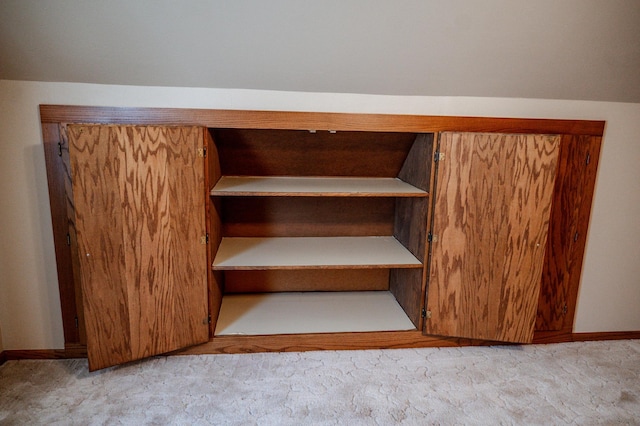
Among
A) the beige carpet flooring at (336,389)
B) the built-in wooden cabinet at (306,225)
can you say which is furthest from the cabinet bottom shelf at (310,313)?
the beige carpet flooring at (336,389)

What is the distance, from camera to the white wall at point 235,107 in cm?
172

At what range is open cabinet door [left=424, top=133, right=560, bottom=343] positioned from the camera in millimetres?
1737

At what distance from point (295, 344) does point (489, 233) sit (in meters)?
1.11

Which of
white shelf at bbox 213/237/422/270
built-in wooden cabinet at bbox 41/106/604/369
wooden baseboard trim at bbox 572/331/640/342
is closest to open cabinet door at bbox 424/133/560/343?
built-in wooden cabinet at bbox 41/106/604/369

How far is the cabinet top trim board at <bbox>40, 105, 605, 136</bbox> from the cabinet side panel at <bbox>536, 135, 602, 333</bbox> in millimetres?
119

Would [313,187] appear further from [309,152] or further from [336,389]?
[336,389]

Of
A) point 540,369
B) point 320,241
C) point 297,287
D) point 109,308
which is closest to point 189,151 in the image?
point 109,308

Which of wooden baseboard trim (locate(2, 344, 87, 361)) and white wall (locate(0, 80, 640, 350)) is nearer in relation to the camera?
white wall (locate(0, 80, 640, 350))

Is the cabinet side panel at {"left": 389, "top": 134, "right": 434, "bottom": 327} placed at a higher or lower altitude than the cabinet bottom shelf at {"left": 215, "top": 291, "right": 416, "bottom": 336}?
higher

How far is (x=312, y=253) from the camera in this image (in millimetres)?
2027

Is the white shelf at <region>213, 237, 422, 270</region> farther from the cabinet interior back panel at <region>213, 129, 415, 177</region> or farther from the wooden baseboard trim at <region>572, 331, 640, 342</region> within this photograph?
the wooden baseboard trim at <region>572, 331, 640, 342</region>

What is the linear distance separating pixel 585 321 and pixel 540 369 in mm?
547

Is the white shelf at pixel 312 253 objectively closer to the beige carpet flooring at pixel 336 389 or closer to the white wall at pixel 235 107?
the beige carpet flooring at pixel 336 389

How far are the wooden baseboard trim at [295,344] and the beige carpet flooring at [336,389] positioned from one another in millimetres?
34
